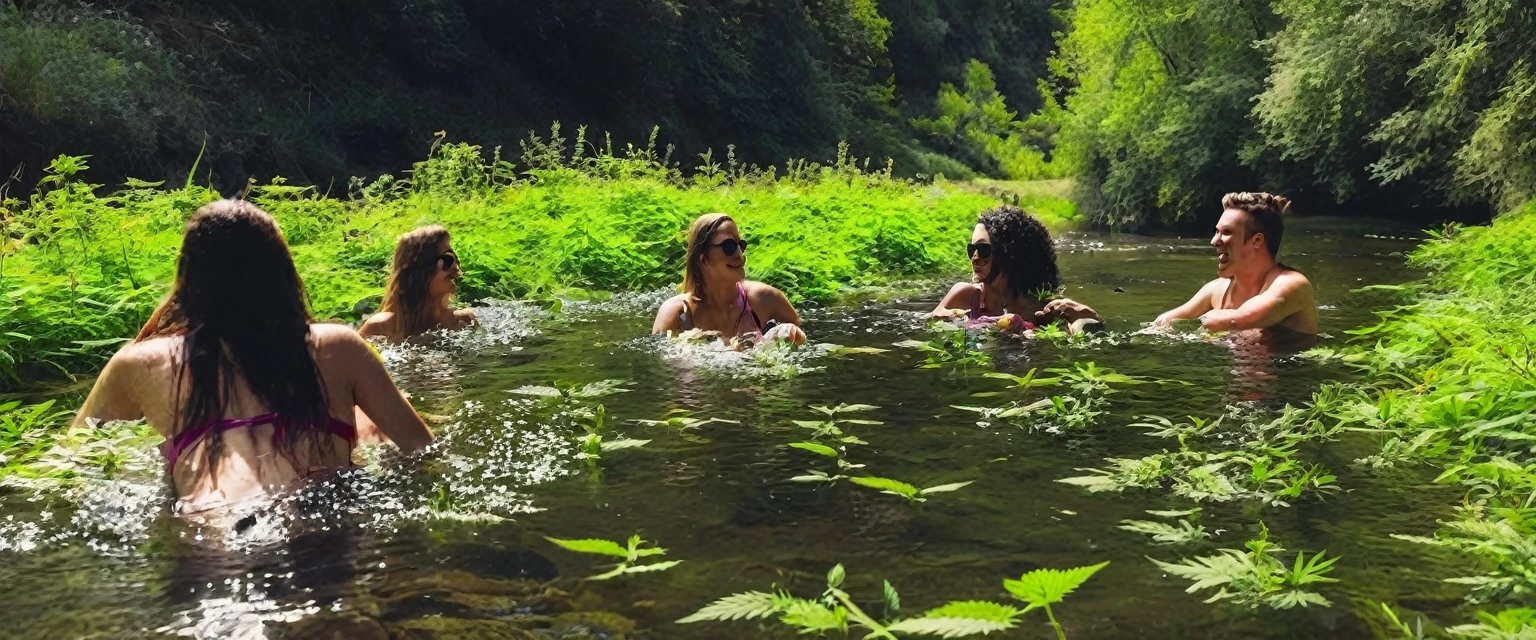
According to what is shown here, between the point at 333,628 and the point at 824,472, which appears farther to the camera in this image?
the point at 824,472

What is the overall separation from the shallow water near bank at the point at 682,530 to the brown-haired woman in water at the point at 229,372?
20cm

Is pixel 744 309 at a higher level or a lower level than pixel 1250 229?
lower

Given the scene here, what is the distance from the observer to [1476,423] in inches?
204

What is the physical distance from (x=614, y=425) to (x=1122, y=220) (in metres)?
31.6

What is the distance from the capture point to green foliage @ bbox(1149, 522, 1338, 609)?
134 inches

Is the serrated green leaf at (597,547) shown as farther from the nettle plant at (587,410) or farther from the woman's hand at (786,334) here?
the woman's hand at (786,334)

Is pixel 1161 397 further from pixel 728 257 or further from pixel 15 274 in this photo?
pixel 15 274

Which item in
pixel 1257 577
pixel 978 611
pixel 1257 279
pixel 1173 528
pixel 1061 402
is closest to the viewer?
pixel 978 611

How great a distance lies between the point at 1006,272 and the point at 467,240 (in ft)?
19.7

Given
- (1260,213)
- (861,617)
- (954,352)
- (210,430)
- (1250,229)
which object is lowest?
(954,352)

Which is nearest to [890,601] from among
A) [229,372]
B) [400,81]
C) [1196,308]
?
[229,372]

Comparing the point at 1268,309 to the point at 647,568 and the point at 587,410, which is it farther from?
the point at 647,568

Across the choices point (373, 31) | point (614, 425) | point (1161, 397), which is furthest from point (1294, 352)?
point (373, 31)

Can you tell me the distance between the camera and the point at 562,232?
44.7ft
